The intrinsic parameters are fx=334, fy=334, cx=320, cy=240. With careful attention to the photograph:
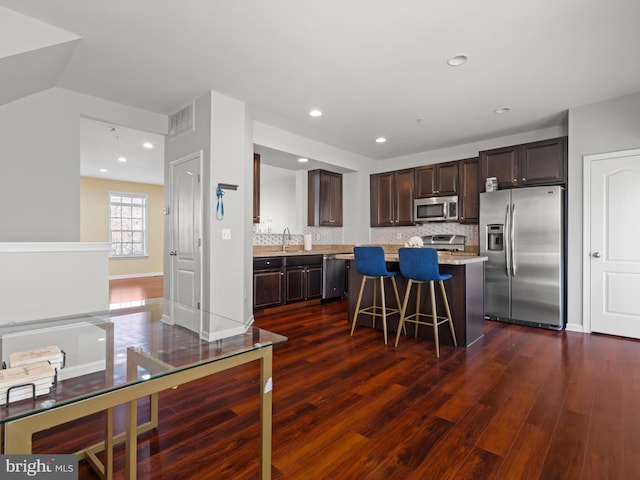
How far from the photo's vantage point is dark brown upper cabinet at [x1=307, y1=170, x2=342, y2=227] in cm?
631

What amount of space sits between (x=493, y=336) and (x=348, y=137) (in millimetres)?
3487

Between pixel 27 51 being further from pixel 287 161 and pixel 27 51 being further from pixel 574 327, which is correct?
pixel 574 327

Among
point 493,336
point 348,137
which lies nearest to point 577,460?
point 493,336

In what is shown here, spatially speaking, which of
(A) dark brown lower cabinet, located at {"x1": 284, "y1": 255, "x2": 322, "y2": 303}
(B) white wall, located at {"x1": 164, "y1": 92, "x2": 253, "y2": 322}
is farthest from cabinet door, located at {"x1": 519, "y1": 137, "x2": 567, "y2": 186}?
(B) white wall, located at {"x1": 164, "y1": 92, "x2": 253, "y2": 322}

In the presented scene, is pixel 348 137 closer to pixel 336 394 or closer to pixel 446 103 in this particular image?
pixel 446 103

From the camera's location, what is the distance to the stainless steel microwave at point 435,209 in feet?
18.3

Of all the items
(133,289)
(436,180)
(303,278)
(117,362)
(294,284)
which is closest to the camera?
(117,362)

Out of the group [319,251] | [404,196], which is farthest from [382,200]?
[319,251]

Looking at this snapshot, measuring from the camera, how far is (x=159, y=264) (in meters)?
10.2

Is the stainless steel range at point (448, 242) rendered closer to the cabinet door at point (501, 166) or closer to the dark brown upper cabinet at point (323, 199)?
the cabinet door at point (501, 166)

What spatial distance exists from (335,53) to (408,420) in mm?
2908

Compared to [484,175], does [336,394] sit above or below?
below

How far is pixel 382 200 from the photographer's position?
21.3 ft

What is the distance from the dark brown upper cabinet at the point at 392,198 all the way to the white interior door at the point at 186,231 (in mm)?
3713
